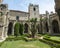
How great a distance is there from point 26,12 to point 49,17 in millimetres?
14086

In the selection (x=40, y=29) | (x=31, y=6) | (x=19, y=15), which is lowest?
(x=40, y=29)

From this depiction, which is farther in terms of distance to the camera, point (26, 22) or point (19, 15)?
point (19, 15)

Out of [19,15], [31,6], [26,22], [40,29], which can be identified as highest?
[31,6]

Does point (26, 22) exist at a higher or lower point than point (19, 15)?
lower

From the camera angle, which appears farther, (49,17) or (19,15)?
(19,15)

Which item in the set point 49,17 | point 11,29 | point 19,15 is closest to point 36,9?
point 19,15

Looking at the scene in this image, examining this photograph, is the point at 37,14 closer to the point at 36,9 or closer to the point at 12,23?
the point at 36,9

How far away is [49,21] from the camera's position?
1895 inches

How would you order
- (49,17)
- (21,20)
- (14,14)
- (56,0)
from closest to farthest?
(56,0) → (49,17) → (21,20) → (14,14)

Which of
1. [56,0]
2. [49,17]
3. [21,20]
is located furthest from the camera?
[21,20]

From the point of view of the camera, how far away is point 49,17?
159 ft

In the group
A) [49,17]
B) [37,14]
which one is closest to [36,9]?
[37,14]

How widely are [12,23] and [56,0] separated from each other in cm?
2002

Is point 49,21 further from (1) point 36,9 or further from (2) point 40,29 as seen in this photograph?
(1) point 36,9
